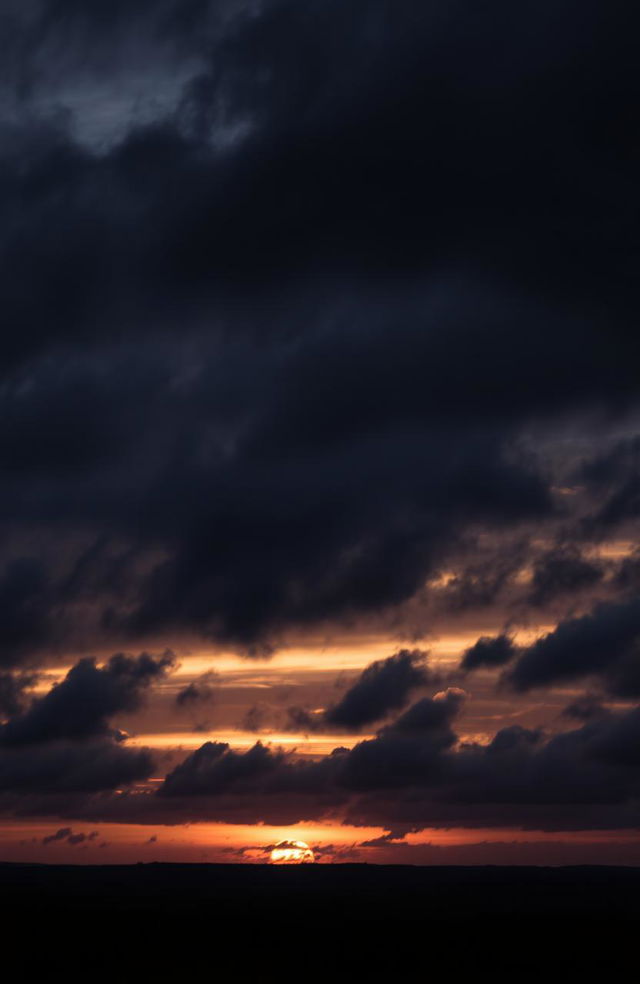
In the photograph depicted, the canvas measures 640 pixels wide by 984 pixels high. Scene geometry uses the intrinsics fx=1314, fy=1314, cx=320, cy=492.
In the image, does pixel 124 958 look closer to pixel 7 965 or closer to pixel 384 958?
pixel 7 965

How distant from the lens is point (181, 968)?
18262 centimetres

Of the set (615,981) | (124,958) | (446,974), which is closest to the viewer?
(615,981)

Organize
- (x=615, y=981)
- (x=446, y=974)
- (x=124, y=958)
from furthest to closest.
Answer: (x=124, y=958) → (x=446, y=974) → (x=615, y=981)

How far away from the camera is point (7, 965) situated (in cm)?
17888

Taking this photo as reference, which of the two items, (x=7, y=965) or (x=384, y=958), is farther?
(x=384, y=958)

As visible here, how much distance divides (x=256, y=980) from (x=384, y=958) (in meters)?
38.6

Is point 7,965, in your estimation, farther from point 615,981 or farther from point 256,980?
point 615,981

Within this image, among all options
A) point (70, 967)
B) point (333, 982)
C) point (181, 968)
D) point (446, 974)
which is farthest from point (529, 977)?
point (70, 967)

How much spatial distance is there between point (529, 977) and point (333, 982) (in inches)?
1065

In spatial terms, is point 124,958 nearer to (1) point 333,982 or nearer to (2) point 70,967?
(2) point 70,967

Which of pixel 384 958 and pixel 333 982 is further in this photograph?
pixel 384 958

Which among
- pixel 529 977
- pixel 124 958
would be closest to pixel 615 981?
pixel 529 977

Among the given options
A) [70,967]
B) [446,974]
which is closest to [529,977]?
[446,974]

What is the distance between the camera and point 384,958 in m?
200
